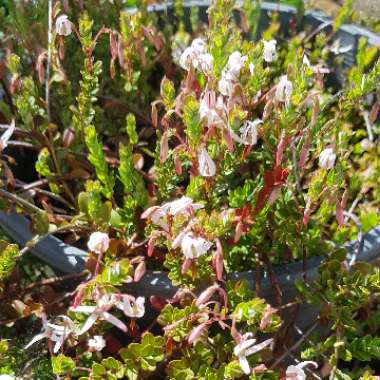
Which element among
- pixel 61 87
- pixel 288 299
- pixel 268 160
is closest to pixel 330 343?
pixel 288 299

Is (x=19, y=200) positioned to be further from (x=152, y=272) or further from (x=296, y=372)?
(x=296, y=372)

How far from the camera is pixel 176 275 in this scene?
1080mm

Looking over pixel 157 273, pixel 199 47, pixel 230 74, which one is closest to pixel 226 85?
pixel 230 74

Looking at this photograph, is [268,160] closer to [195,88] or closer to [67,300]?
[195,88]

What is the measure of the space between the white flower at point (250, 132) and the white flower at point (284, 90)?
0.17 feet

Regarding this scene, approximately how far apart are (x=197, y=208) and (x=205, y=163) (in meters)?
0.07

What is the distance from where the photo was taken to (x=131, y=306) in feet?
3.27

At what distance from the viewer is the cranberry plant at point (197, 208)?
988 millimetres

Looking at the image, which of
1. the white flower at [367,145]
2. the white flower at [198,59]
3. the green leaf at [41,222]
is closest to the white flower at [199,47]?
the white flower at [198,59]

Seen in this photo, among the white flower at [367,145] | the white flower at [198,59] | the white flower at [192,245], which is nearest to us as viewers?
the white flower at [192,245]

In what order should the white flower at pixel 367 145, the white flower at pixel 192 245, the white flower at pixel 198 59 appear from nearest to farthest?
the white flower at pixel 192 245, the white flower at pixel 198 59, the white flower at pixel 367 145

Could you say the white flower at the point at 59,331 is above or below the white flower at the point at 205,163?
below

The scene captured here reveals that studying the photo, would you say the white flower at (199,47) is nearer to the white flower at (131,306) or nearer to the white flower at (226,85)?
the white flower at (226,85)

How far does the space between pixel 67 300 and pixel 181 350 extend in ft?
0.88
